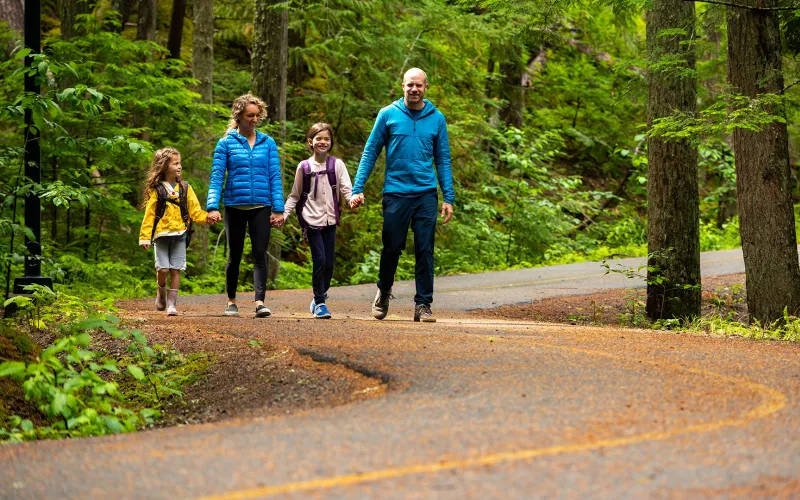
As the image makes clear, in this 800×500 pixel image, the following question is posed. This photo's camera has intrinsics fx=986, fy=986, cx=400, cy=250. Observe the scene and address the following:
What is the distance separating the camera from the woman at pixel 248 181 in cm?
1059

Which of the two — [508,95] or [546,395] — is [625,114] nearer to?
[508,95]

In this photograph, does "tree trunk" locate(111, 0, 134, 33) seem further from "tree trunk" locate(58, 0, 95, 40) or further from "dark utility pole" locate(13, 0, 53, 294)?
"dark utility pole" locate(13, 0, 53, 294)

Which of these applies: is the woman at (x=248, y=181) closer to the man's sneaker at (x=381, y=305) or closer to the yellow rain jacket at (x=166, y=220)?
the yellow rain jacket at (x=166, y=220)

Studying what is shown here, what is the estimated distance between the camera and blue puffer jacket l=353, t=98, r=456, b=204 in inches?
397

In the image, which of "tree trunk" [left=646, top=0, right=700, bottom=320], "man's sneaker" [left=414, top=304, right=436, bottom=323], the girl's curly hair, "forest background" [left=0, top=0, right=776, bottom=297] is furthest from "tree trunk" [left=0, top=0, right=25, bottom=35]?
"tree trunk" [left=646, top=0, right=700, bottom=320]

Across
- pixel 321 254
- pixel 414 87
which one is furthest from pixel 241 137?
pixel 414 87

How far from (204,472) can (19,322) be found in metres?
6.42

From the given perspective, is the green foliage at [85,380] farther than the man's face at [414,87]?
No

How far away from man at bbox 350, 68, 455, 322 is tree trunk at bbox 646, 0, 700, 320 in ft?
13.0

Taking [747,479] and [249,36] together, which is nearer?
[747,479]

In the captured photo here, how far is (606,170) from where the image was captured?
35.2 m

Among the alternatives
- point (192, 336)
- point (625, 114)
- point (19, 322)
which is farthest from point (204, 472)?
point (625, 114)

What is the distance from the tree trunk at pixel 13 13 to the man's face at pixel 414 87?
1181 centimetres

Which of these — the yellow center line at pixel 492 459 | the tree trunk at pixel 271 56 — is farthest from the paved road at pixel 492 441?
the tree trunk at pixel 271 56
